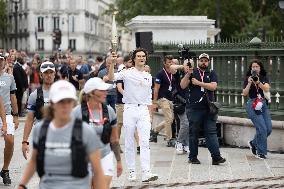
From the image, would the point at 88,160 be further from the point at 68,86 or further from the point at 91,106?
the point at 91,106

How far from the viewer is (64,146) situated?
6.05m

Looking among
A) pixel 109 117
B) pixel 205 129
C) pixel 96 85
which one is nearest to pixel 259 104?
pixel 205 129

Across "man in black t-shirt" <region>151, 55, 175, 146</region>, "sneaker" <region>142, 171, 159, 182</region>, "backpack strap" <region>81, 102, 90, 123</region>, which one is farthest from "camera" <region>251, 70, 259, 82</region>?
"backpack strap" <region>81, 102, 90, 123</region>

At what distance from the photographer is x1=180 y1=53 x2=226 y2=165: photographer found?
12.7 meters

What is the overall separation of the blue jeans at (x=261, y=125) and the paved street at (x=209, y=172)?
0.24 metres

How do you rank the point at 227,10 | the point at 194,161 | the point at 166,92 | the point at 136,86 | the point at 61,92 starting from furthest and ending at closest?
the point at 227,10
the point at 166,92
the point at 194,161
the point at 136,86
the point at 61,92

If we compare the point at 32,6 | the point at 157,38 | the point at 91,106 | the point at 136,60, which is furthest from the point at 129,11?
the point at 32,6

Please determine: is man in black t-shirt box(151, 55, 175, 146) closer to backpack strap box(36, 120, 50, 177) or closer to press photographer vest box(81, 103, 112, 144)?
press photographer vest box(81, 103, 112, 144)

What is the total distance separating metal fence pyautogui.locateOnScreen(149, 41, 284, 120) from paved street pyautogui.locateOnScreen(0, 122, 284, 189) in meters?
1.14

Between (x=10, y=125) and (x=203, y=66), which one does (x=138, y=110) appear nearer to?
(x=10, y=125)

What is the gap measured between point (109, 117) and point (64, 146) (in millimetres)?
1844

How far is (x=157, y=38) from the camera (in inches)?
1009

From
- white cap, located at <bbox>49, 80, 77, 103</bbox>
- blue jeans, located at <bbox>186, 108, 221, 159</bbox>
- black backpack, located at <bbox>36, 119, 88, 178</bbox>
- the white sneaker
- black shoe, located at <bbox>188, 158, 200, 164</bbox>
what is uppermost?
white cap, located at <bbox>49, 80, 77, 103</bbox>

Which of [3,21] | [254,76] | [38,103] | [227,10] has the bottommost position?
[38,103]
